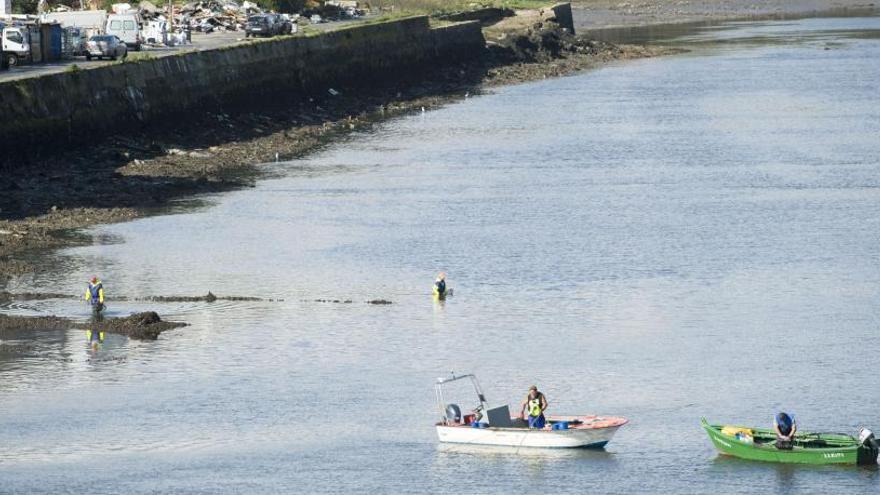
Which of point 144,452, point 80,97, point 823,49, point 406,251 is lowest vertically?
point 144,452

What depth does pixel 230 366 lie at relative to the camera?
41188mm

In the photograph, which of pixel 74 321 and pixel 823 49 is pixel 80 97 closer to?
pixel 74 321

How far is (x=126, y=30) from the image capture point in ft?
290

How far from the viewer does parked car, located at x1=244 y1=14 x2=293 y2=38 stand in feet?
325

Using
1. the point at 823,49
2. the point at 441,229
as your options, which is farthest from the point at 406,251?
the point at 823,49

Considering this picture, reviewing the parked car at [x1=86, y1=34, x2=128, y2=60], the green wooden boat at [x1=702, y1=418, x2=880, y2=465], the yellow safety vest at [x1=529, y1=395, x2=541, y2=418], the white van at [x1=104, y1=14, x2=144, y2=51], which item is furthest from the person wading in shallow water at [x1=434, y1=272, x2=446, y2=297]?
the white van at [x1=104, y1=14, x2=144, y2=51]

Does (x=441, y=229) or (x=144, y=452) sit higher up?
(x=441, y=229)

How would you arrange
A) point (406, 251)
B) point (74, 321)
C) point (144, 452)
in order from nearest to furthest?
point (144, 452) → point (74, 321) → point (406, 251)

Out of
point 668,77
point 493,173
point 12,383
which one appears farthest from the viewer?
point 668,77

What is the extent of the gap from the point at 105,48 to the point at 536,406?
173 feet

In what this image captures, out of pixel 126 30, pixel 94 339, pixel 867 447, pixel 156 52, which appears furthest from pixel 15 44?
pixel 867 447

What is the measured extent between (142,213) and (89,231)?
13.9ft

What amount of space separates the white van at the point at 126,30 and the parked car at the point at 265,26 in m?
11.7

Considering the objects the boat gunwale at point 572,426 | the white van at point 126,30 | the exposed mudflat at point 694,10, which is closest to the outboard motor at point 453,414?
the boat gunwale at point 572,426
